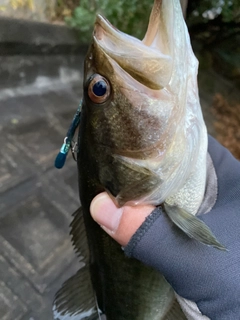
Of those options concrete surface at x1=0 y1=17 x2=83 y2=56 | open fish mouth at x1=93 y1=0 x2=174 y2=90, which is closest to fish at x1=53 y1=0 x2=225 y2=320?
open fish mouth at x1=93 y1=0 x2=174 y2=90

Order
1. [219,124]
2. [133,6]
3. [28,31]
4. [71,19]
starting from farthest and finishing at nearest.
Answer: [219,124]
[133,6]
[71,19]
[28,31]

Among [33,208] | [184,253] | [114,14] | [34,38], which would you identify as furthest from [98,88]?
[114,14]

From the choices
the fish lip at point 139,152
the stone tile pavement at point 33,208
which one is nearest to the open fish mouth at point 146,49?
the fish lip at point 139,152

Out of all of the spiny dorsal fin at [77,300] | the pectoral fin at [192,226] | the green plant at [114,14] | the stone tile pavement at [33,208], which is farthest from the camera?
the green plant at [114,14]

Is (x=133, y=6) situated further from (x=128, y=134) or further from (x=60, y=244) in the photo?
(x=128, y=134)

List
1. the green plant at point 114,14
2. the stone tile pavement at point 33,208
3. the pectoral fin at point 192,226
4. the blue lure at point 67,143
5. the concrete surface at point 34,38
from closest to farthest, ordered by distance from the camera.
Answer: the pectoral fin at point 192,226 → the blue lure at point 67,143 → the stone tile pavement at point 33,208 → the concrete surface at point 34,38 → the green plant at point 114,14

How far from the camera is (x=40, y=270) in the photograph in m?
1.37

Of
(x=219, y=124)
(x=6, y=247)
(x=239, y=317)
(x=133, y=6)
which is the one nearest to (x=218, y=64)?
(x=219, y=124)

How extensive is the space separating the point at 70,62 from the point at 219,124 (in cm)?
211

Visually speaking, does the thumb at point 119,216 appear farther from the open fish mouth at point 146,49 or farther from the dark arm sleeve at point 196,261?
the open fish mouth at point 146,49

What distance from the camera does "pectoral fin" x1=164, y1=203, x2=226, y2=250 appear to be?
72 centimetres

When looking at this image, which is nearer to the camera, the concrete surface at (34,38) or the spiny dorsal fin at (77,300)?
the spiny dorsal fin at (77,300)

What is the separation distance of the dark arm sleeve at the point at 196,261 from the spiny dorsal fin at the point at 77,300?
1.11 feet

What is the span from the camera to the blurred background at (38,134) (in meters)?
1.34
